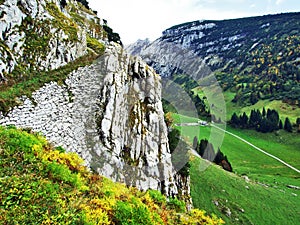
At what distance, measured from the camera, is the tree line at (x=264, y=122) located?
15275 cm

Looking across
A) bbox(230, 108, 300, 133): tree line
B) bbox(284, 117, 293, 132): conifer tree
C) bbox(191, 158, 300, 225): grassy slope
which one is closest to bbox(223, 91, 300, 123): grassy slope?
bbox(284, 117, 293, 132): conifer tree

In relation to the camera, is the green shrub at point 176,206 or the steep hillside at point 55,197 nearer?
the steep hillside at point 55,197

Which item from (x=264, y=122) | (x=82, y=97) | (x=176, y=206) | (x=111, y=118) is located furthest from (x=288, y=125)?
(x=176, y=206)

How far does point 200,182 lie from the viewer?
6550 cm

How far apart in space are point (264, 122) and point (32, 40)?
6216 inches

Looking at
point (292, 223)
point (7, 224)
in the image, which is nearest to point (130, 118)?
point (7, 224)

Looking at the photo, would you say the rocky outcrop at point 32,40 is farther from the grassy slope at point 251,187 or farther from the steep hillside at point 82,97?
the grassy slope at point 251,187

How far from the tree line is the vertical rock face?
136043mm

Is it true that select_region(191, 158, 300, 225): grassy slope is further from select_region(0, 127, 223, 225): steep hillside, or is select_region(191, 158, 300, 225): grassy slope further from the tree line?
the tree line

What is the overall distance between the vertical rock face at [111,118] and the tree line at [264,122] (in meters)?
136

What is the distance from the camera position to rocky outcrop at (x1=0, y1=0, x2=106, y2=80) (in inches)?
907

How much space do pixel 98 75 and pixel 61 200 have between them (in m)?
24.5

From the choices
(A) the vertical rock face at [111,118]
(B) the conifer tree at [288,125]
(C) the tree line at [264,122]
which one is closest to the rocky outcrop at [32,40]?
(A) the vertical rock face at [111,118]

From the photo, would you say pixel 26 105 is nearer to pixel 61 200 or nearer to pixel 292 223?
pixel 61 200
